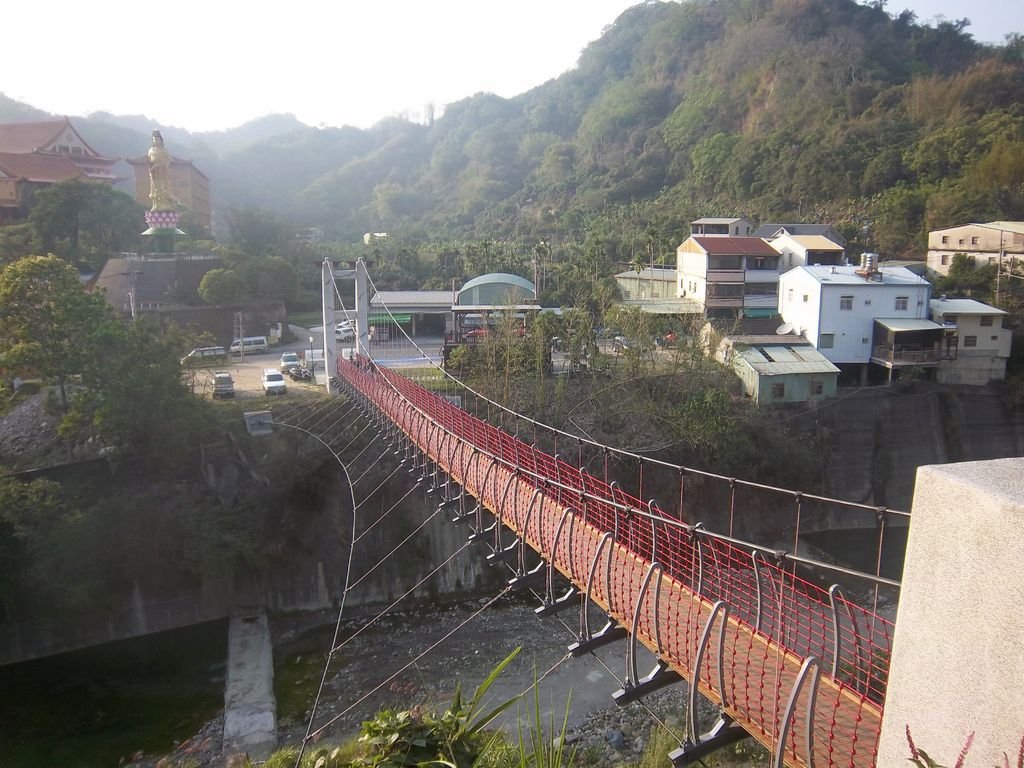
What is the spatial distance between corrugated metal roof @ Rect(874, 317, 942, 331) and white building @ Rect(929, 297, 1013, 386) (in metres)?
0.51

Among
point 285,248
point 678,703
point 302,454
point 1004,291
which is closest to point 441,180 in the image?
point 285,248

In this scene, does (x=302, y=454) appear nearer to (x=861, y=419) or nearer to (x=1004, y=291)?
(x=861, y=419)

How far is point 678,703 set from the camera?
594 cm

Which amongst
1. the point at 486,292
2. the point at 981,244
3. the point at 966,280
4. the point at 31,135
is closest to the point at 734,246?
the point at 966,280

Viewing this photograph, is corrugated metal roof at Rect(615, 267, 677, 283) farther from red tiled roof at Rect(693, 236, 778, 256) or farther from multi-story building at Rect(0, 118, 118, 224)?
multi-story building at Rect(0, 118, 118, 224)

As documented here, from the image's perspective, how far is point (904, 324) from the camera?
10.6 meters

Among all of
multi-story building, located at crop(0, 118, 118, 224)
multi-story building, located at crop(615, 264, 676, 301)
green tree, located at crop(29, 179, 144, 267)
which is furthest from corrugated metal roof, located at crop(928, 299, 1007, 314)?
multi-story building, located at crop(0, 118, 118, 224)

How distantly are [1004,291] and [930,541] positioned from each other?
13.2 m

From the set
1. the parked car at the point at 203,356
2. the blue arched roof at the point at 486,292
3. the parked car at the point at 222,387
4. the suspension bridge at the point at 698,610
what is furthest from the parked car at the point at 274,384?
the suspension bridge at the point at 698,610

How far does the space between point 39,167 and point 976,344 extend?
16.3m

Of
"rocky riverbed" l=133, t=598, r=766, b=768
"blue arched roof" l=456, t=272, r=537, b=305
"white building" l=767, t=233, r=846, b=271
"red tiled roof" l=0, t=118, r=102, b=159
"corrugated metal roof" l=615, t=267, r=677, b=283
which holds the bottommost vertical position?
"rocky riverbed" l=133, t=598, r=766, b=768

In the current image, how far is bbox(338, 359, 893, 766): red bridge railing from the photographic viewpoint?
203 cm

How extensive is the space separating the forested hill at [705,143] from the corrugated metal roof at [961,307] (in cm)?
373

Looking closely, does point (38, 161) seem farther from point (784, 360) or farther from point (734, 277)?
point (784, 360)
